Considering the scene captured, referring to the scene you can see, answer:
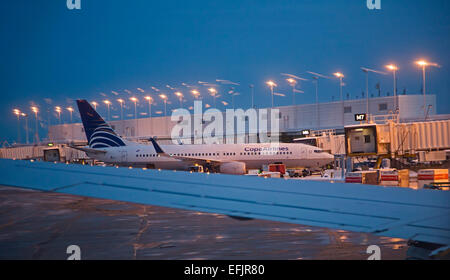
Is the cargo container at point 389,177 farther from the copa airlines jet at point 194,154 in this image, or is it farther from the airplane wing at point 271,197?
the airplane wing at point 271,197

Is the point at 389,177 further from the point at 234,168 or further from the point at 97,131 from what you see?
the point at 97,131

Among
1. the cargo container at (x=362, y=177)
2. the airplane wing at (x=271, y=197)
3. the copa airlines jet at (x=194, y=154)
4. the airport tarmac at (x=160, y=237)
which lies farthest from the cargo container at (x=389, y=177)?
the airplane wing at (x=271, y=197)

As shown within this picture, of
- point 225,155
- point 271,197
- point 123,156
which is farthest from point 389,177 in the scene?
point 123,156

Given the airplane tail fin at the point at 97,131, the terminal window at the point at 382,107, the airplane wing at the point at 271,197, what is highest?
the terminal window at the point at 382,107

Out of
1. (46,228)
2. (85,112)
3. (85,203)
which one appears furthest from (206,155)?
(46,228)

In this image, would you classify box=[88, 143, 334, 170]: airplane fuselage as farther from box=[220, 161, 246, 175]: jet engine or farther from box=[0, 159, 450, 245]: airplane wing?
box=[0, 159, 450, 245]: airplane wing

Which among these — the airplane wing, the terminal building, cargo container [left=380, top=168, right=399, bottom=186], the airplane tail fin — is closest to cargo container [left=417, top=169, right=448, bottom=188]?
cargo container [left=380, top=168, right=399, bottom=186]

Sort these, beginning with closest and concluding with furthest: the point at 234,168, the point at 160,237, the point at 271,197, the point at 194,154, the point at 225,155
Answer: the point at 271,197 < the point at 160,237 < the point at 234,168 < the point at 225,155 < the point at 194,154

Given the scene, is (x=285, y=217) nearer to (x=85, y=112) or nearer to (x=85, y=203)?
(x=85, y=203)

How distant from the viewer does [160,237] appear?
826cm

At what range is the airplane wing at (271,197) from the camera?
139 inches

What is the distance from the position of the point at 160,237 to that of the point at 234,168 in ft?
118

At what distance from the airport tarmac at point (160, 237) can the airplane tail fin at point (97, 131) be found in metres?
43.1

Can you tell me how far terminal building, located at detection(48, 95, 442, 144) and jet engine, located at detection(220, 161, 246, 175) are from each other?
1488 cm
